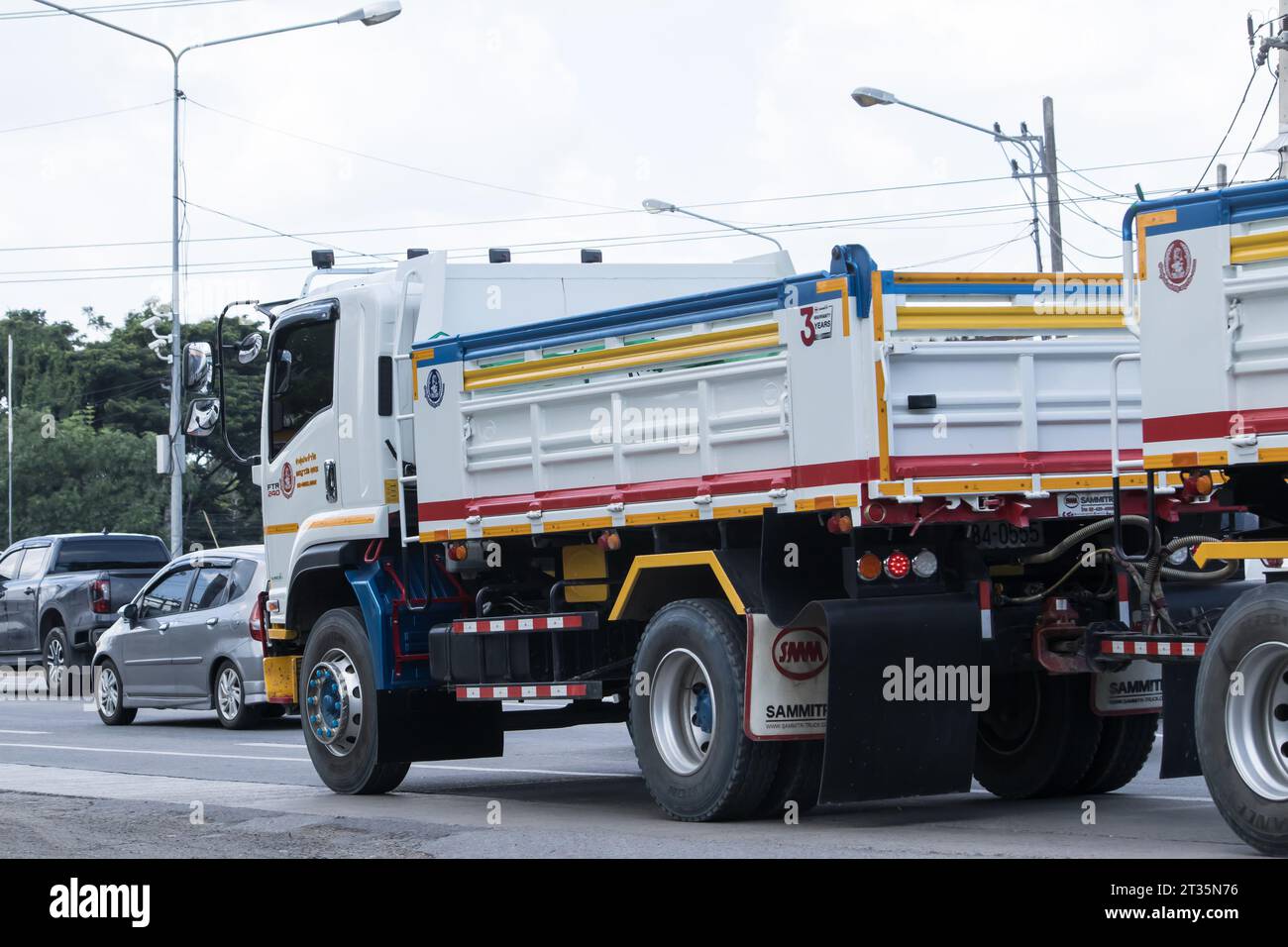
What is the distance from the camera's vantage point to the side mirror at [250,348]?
42.6 feet

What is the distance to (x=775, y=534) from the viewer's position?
9.58 metres

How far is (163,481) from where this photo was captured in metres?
54.4

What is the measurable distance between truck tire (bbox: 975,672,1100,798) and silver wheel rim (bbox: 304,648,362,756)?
12.7 feet

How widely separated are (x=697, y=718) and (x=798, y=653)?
2.71 feet

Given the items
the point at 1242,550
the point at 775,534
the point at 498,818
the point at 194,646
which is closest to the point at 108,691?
the point at 194,646

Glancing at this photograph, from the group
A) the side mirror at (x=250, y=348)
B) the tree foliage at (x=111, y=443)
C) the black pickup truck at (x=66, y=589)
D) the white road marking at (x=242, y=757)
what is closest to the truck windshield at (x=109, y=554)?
the black pickup truck at (x=66, y=589)

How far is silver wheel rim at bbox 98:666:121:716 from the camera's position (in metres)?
20.4

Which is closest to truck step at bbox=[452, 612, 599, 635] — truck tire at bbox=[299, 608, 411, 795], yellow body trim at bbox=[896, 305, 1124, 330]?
truck tire at bbox=[299, 608, 411, 795]

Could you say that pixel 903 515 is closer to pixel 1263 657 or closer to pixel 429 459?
pixel 1263 657

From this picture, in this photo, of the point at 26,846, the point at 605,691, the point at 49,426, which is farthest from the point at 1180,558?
the point at 49,426

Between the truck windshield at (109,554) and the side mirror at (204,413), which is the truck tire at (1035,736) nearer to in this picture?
the side mirror at (204,413)

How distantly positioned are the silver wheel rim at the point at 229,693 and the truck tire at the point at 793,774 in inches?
392

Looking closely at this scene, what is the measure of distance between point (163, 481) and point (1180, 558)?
47620 mm
